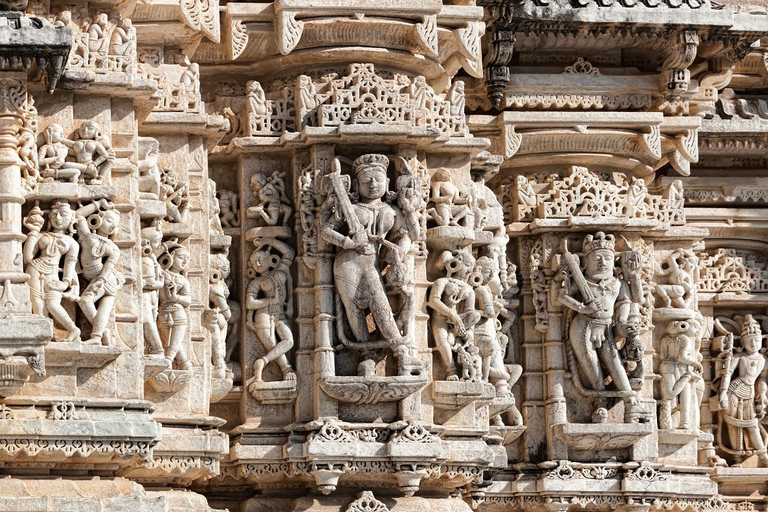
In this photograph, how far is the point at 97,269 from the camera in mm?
24609

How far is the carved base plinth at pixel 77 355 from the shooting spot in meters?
24.3

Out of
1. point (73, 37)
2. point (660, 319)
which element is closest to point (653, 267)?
point (660, 319)

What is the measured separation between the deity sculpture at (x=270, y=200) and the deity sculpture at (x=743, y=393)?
818cm

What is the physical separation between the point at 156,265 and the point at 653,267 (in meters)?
8.46

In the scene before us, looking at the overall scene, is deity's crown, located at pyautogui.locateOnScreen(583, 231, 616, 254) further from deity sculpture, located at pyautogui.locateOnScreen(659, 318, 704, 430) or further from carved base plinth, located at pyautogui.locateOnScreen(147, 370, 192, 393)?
carved base plinth, located at pyautogui.locateOnScreen(147, 370, 192, 393)

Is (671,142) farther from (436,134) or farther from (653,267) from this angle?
(436,134)

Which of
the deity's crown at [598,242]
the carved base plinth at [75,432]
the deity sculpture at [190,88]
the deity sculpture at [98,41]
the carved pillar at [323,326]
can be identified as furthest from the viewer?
the deity's crown at [598,242]

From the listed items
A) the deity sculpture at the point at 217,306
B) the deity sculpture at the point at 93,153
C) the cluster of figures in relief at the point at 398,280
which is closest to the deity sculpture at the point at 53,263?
the cluster of figures in relief at the point at 398,280

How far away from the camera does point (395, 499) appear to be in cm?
2794

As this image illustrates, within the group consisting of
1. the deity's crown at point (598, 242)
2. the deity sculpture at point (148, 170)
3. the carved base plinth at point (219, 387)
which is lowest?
the carved base plinth at point (219, 387)

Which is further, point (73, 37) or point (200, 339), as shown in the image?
point (200, 339)

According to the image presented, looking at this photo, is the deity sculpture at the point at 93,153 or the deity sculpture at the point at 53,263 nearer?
the deity sculpture at the point at 53,263

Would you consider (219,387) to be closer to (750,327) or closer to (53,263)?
(53,263)

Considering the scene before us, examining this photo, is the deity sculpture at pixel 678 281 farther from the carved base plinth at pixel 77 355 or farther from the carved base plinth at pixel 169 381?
the carved base plinth at pixel 77 355
